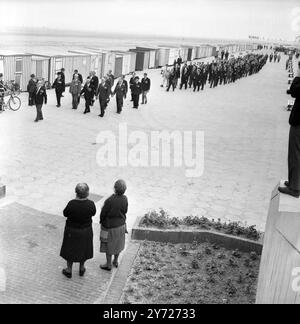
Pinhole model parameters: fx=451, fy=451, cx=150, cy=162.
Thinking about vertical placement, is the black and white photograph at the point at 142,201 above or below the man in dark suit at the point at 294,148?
below

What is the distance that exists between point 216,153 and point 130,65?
21338 mm

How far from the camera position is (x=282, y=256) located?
4504 millimetres

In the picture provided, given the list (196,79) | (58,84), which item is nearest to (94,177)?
(58,84)

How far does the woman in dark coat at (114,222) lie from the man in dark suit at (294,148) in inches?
91.4

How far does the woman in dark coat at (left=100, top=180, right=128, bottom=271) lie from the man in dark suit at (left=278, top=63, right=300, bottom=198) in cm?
232

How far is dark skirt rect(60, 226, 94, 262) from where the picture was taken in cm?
630

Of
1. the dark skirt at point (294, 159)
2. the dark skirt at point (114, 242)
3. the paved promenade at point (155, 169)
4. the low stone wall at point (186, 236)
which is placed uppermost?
the dark skirt at point (294, 159)

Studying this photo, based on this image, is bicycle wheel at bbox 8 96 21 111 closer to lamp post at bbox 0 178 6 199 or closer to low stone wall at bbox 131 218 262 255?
lamp post at bbox 0 178 6 199

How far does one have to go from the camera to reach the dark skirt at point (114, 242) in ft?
21.8

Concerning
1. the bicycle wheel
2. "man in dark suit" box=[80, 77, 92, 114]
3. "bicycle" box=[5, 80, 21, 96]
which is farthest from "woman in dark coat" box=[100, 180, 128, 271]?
"bicycle" box=[5, 80, 21, 96]

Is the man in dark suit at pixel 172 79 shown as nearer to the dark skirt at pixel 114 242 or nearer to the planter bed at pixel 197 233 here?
the planter bed at pixel 197 233

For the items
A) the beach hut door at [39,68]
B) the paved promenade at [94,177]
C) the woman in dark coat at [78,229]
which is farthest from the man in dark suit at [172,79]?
the woman in dark coat at [78,229]

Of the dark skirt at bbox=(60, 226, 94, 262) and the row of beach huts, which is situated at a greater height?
the row of beach huts

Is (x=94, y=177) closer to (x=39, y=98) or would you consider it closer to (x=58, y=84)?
(x=39, y=98)
